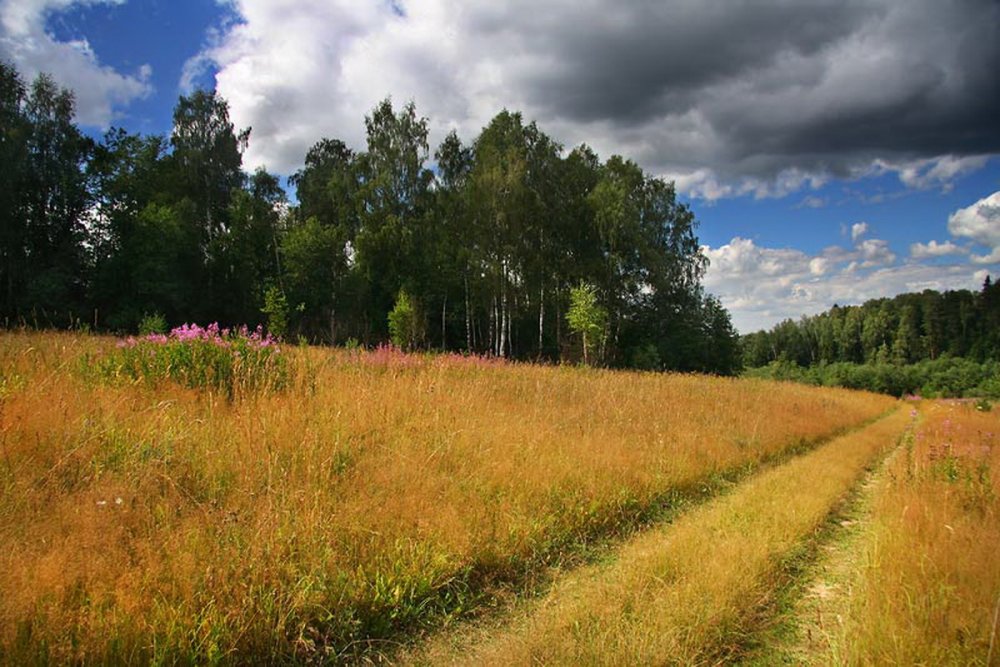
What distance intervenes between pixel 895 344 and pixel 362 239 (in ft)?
381

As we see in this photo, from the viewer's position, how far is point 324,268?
34812 millimetres

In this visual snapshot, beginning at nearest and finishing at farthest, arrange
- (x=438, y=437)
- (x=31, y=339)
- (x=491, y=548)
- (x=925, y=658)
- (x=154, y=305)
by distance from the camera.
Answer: (x=925, y=658)
(x=491, y=548)
(x=438, y=437)
(x=31, y=339)
(x=154, y=305)

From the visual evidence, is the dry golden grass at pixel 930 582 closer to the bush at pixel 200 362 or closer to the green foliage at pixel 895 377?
the bush at pixel 200 362

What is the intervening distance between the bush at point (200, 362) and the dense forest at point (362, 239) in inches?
841

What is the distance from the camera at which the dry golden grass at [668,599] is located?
2.76m

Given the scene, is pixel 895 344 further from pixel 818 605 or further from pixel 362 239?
pixel 818 605

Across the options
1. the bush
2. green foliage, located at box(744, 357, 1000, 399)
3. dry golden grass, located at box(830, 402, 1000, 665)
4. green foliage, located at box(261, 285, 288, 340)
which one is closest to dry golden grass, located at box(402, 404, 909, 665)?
dry golden grass, located at box(830, 402, 1000, 665)

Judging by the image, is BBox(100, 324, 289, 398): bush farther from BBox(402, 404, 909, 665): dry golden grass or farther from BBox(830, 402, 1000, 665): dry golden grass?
BBox(830, 402, 1000, 665): dry golden grass

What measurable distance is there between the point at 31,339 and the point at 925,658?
1050 cm

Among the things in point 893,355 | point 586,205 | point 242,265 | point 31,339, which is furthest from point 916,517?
point 893,355

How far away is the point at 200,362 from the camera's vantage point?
639cm

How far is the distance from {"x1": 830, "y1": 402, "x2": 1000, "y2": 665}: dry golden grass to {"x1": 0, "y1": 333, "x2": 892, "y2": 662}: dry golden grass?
81.4 inches

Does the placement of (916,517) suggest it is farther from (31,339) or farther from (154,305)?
(154,305)

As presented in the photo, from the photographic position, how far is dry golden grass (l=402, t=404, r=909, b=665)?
276 cm
